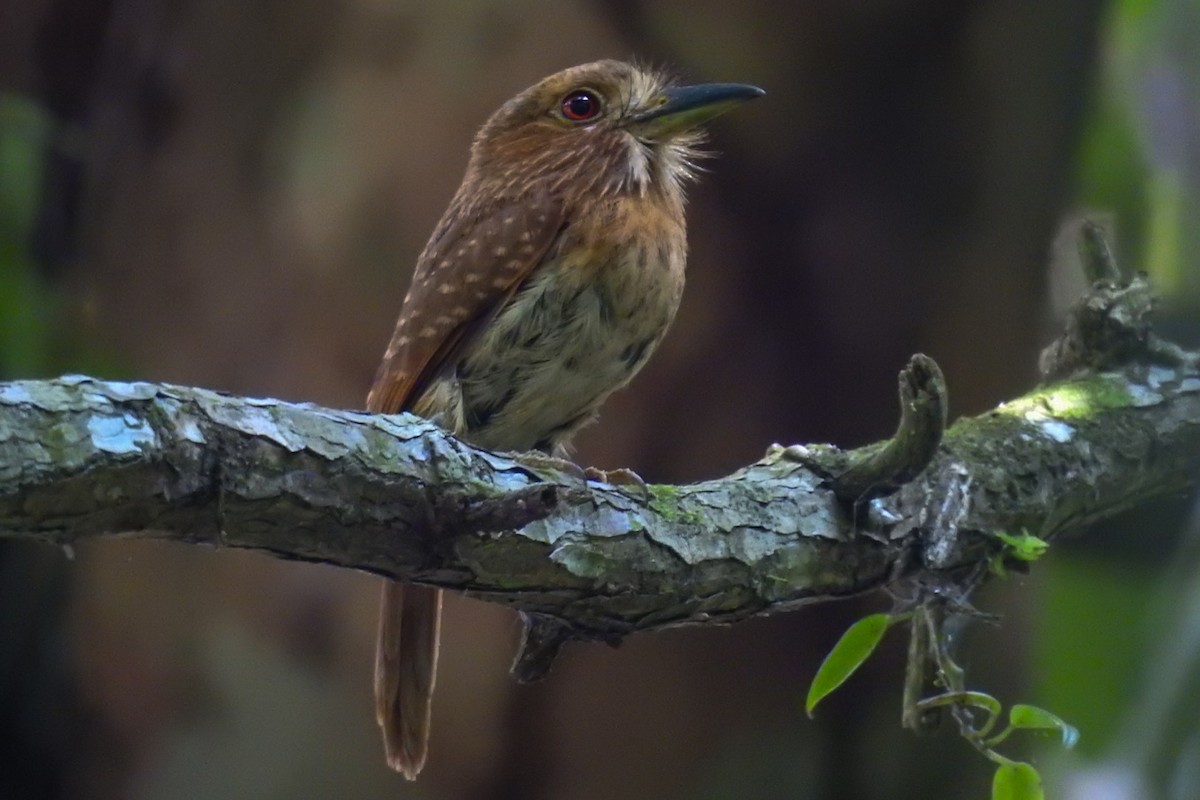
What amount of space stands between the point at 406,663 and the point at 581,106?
1198 millimetres

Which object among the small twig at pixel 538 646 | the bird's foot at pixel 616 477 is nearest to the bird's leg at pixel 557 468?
the bird's foot at pixel 616 477

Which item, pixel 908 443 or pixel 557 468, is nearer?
pixel 908 443

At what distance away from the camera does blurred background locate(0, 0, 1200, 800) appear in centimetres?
299

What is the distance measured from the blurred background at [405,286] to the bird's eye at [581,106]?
376 mm

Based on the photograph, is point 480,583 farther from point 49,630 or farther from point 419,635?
point 49,630

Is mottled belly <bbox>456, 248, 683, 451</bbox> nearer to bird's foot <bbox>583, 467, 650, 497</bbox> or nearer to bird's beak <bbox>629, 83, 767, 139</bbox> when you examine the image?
bird's foot <bbox>583, 467, 650, 497</bbox>

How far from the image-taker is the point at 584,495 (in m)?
1.81

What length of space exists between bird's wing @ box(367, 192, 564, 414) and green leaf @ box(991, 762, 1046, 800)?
1.22 meters

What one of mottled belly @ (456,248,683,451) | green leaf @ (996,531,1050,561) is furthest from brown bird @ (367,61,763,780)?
green leaf @ (996,531,1050,561)

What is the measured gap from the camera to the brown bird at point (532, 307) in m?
2.39

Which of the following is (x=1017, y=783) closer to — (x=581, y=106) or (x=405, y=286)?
(x=581, y=106)

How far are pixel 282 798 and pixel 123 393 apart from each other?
1912mm

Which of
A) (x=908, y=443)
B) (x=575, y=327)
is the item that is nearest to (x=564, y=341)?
(x=575, y=327)

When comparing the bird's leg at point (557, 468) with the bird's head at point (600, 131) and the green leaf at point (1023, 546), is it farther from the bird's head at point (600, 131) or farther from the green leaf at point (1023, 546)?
the bird's head at point (600, 131)
